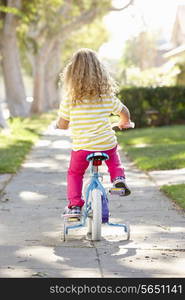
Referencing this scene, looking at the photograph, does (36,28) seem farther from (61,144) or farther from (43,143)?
(61,144)

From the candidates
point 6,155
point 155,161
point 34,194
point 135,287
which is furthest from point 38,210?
point 6,155

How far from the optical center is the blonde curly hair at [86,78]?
21.7ft

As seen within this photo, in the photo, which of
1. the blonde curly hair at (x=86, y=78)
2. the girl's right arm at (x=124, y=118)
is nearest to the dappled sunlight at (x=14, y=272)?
the blonde curly hair at (x=86, y=78)

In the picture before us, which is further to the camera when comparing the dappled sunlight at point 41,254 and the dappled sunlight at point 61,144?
the dappled sunlight at point 61,144

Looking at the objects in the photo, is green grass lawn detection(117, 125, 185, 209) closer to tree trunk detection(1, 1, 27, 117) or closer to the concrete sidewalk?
the concrete sidewalk

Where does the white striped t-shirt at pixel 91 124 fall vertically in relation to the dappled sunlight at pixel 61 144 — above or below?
above

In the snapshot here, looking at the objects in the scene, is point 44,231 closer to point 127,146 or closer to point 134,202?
point 134,202

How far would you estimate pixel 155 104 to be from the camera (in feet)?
82.0

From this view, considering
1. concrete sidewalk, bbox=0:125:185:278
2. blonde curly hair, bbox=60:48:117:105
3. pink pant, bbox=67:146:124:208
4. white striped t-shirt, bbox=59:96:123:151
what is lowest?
concrete sidewalk, bbox=0:125:185:278

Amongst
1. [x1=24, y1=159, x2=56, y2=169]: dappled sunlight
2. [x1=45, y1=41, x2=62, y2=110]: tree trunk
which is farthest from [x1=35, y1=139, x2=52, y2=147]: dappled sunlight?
[x1=45, y1=41, x2=62, y2=110]: tree trunk

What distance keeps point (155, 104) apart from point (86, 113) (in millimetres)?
18395

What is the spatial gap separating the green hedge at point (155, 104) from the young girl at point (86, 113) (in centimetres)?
1745

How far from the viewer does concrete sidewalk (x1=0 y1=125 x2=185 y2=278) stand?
5.71m

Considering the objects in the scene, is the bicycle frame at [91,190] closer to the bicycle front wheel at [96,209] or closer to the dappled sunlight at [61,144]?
the bicycle front wheel at [96,209]
